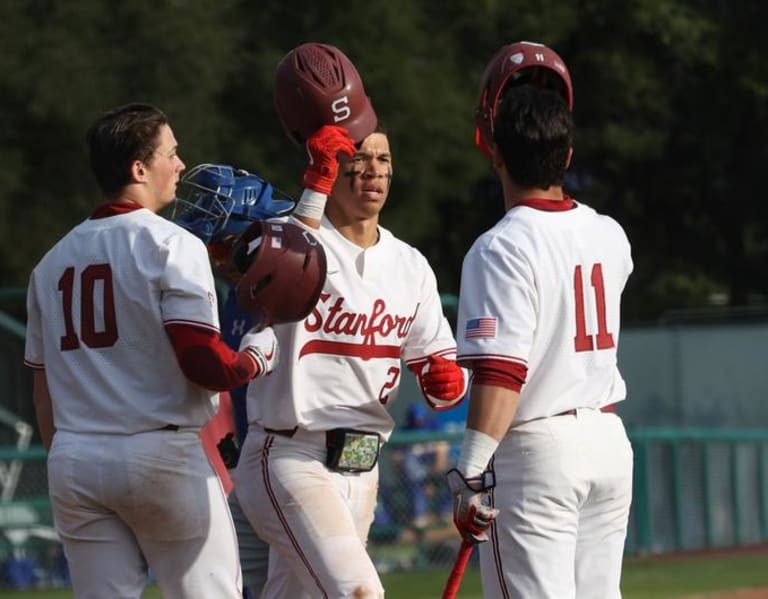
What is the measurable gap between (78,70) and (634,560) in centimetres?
811

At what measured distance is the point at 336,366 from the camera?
6199 millimetres

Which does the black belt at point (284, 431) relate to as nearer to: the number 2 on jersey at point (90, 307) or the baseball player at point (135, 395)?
the baseball player at point (135, 395)

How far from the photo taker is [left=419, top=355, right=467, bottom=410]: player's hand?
644cm

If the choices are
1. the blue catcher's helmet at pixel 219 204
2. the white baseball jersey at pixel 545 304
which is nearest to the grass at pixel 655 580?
the blue catcher's helmet at pixel 219 204

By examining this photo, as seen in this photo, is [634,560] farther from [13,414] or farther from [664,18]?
[664,18]

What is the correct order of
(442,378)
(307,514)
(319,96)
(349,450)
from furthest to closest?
(442,378)
(319,96)
(349,450)
(307,514)

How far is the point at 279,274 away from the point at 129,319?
53 centimetres

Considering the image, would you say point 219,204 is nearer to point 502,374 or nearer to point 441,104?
point 502,374

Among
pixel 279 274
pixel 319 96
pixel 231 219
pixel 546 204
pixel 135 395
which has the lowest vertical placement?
pixel 135 395

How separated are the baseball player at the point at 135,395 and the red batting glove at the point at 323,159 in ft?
2.15

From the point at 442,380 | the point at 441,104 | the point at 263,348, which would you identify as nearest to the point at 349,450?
the point at 442,380

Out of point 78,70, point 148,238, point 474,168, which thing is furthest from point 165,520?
point 474,168

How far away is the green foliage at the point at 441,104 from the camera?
1914 centimetres

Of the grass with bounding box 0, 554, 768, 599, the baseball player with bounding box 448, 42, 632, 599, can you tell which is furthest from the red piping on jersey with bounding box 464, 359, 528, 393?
the grass with bounding box 0, 554, 768, 599
